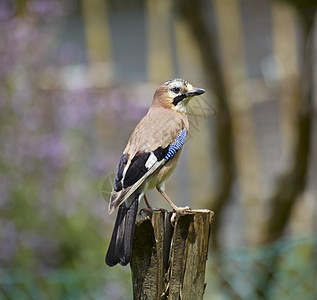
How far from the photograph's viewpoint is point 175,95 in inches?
123

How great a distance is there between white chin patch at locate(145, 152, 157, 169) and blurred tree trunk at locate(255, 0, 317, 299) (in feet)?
7.78

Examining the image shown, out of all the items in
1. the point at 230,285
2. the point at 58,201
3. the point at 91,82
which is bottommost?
the point at 230,285

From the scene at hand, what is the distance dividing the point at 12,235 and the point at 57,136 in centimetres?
84

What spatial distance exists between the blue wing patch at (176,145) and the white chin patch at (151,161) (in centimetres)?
6

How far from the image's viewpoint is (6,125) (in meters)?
4.81

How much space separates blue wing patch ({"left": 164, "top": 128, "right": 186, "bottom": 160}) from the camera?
2.77 m

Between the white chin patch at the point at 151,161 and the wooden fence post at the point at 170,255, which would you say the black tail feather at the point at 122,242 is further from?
the white chin patch at the point at 151,161

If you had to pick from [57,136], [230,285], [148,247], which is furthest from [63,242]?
[148,247]

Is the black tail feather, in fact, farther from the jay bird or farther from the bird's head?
the bird's head

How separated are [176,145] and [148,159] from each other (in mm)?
185

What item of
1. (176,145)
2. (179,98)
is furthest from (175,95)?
(176,145)

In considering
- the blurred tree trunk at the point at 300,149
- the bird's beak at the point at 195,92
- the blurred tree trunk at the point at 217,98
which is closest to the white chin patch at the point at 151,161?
the bird's beak at the point at 195,92

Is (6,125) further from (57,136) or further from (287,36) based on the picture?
(287,36)

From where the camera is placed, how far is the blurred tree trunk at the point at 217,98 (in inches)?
208
